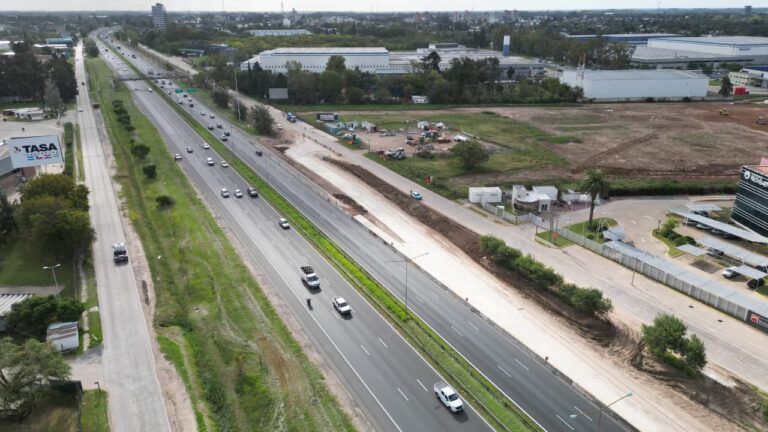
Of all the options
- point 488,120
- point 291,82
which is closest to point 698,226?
point 488,120

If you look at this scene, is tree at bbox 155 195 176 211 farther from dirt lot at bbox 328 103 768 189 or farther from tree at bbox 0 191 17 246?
dirt lot at bbox 328 103 768 189

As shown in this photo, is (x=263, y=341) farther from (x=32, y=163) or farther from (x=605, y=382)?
(x=32, y=163)

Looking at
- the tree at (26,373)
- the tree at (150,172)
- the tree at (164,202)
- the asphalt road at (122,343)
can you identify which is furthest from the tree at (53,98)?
the tree at (26,373)

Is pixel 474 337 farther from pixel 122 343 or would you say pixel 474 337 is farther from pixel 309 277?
pixel 122 343

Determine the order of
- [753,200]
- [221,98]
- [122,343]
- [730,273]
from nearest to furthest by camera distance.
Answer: [122,343]
[730,273]
[753,200]
[221,98]

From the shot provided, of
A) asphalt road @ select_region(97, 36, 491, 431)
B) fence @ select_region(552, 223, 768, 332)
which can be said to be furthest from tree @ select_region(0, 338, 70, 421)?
fence @ select_region(552, 223, 768, 332)

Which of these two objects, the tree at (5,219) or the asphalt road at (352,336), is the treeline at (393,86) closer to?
the asphalt road at (352,336)

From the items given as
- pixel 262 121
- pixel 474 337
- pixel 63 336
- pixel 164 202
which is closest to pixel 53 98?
pixel 262 121
